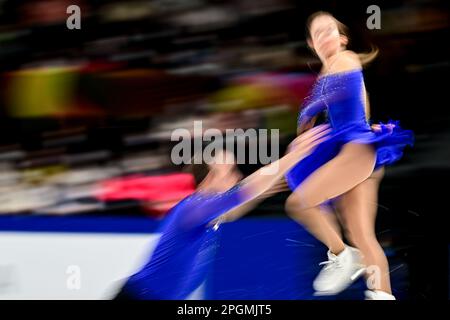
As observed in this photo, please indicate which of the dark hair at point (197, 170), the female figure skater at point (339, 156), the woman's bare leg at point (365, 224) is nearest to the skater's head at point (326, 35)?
the female figure skater at point (339, 156)

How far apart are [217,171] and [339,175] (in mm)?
625

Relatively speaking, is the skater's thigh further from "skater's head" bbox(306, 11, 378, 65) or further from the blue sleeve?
"skater's head" bbox(306, 11, 378, 65)

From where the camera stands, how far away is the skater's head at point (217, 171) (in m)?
3.34

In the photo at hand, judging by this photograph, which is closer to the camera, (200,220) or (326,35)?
(200,220)

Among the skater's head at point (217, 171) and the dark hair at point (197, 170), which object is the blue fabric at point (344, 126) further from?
the dark hair at point (197, 170)

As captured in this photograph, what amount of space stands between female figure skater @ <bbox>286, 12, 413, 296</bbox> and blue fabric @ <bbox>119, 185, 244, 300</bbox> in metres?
0.37

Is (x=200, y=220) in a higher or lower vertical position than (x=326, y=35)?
lower

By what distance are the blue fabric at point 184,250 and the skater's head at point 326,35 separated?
832 millimetres

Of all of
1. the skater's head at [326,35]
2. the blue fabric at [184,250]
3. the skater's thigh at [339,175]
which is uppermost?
the skater's head at [326,35]

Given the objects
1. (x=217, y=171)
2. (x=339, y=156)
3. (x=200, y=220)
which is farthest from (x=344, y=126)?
(x=200, y=220)

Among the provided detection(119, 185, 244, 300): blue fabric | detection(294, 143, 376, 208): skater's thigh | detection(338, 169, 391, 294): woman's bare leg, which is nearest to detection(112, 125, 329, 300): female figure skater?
detection(119, 185, 244, 300): blue fabric

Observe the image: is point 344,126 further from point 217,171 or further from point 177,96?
point 177,96

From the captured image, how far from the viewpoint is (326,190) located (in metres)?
3.31
